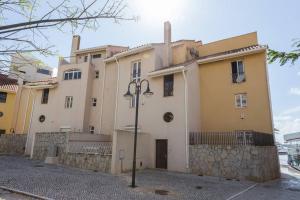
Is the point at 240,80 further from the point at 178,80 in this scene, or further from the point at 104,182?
the point at 104,182

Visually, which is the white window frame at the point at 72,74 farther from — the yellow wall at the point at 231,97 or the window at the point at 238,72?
the window at the point at 238,72

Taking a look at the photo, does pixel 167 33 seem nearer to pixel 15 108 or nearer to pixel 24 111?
pixel 24 111

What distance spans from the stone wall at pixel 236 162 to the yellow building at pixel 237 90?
262cm

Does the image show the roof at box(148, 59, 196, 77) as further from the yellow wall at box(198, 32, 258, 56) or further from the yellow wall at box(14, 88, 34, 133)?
the yellow wall at box(14, 88, 34, 133)

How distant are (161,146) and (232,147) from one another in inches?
222

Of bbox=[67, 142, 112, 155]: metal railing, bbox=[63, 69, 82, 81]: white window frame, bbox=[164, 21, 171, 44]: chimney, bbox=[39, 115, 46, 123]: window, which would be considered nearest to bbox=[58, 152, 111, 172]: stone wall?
bbox=[67, 142, 112, 155]: metal railing

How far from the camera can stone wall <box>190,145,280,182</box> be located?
13.1m

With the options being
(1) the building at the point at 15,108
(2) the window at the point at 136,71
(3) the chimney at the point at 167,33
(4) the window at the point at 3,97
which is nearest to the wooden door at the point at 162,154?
(2) the window at the point at 136,71

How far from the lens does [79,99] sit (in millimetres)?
23312

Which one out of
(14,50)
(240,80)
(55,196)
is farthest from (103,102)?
(14,50)

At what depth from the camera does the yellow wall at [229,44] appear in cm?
1911

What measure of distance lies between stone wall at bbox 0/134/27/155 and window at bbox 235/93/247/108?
23700mm

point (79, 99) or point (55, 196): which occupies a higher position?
point (79, 99)

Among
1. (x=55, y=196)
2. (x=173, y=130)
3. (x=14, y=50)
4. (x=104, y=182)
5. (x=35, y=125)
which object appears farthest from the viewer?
(x=35, y=125)
